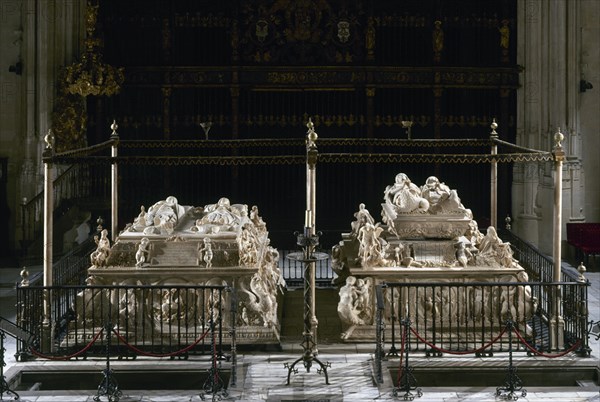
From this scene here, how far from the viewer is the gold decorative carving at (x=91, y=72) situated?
66.7ft

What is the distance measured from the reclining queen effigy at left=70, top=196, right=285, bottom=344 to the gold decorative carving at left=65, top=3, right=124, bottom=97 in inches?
271

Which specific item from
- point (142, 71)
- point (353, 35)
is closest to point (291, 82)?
point (353, 35)

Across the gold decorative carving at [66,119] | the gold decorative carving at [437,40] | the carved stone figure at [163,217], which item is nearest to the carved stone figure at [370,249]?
the carved stone figure at [163,217]

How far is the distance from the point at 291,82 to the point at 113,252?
841cm

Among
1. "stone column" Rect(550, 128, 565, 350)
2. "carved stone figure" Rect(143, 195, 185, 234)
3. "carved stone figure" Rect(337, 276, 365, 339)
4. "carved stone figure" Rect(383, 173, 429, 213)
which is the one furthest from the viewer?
"carved stone figure" Rect(383, 173, 429, 213)

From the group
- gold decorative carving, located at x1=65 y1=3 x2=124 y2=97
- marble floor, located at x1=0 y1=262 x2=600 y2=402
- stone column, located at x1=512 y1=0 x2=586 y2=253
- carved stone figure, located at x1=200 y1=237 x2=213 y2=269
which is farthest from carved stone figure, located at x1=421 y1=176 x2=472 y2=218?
gold decorative carving, located at x1=65 y1=3 x2=124 y2=97

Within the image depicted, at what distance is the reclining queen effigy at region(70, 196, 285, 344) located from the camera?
13258mm

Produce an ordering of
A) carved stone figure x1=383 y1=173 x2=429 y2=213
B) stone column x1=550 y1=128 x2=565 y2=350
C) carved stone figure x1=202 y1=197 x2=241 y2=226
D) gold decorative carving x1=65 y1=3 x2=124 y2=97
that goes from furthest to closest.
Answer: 1. gold decorative carving x1=65 y1=3 x2=124 y2=97
2. carved stone figure x1=383 y1=173 x2=429 y2=213
3. carved stone figure x1=202 y1=197 x2=241 y2=226
4. stone column x1=550 y1=128 x2=565 y2=350

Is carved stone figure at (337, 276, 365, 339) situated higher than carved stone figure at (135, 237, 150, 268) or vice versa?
carved stone figure at (135, 237, 150, 268)

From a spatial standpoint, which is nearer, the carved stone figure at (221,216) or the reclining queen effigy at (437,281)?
the reclining queen effigy at (437,281)

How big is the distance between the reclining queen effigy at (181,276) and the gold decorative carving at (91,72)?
689 cm

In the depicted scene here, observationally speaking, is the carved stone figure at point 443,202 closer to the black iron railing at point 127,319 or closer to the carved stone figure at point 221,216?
the carved stone figure at point 221,216

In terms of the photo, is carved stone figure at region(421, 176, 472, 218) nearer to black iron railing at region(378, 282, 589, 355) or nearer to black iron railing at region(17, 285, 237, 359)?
black iron railing at region(378, 282, 589, 355)

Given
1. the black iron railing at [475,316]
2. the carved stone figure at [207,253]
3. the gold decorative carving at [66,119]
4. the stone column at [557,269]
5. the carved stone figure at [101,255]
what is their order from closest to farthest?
the black iron railing at [475,316] < the stone column at [557,269] < the carved stone figure at [207,253] < the carved stone figure at [101,255] < the gold decorative carving at [66,119]
